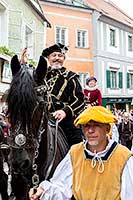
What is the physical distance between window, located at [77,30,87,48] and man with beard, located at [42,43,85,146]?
29.5 metres

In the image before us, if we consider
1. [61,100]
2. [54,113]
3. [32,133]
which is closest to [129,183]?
[32,133]

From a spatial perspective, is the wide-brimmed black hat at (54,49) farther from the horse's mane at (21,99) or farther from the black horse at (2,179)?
the black horse at (2,179)

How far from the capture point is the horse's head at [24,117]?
13.5ft

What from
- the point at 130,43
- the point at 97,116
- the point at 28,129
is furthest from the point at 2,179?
the point at 130,43

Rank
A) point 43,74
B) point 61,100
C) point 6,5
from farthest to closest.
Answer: point 6,5 < point 61,100 < point 43,74

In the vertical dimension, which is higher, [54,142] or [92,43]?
[92,43]

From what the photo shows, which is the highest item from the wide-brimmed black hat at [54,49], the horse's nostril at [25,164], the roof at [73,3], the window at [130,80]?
Result: the roof at [73,3]

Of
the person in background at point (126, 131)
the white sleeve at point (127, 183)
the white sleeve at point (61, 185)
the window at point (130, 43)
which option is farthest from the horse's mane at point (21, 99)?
the window at point (130, 43)

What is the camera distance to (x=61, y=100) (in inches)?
221

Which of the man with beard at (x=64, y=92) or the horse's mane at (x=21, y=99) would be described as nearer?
the horse's mane at (x=21, y=99)

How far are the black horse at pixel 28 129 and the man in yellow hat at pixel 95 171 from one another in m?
0.46

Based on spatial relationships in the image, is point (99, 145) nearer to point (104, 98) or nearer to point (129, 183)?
point (129, 183)

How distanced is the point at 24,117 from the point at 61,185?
78cm

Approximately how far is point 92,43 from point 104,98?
4.30m
